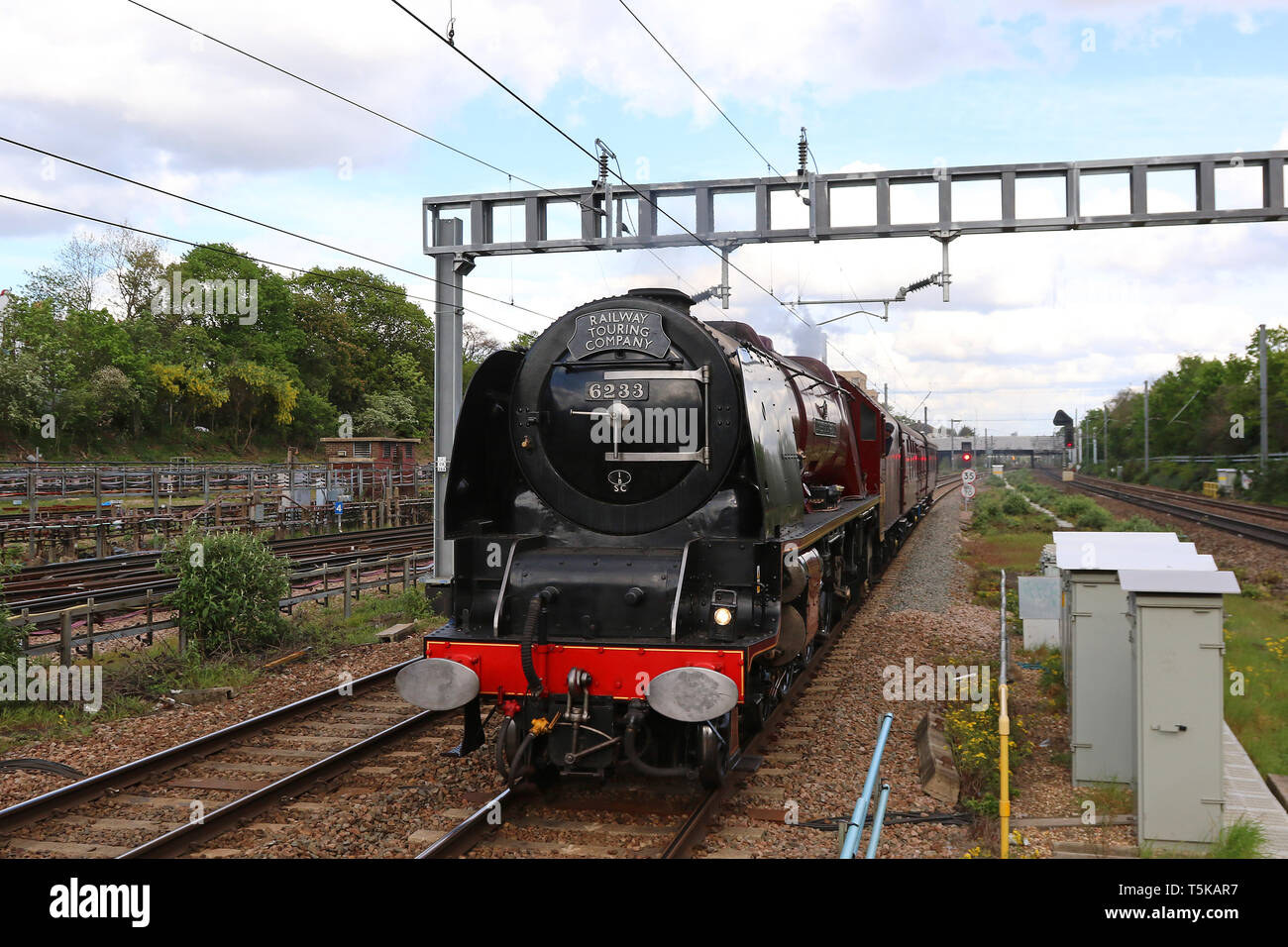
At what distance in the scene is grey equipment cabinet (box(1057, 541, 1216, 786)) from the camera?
6.51m

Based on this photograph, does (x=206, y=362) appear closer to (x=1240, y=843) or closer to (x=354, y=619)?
(x=354, y=619)

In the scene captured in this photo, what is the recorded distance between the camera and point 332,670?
10.4 metres

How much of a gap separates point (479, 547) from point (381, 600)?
847cm

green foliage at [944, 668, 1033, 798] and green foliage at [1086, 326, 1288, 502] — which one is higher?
green foliage at [1086, 326, 1288, 502]

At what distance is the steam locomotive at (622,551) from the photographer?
591 cm

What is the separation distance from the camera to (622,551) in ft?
21.7

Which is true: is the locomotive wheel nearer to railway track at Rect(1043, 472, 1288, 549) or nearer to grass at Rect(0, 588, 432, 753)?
grass at Rect(0, 588, 432, 753)

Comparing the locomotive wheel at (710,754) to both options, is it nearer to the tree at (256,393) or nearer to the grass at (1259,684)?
the grass at (1259,684)

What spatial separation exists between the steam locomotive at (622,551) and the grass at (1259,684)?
3.49 meters

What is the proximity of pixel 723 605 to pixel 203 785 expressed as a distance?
3.92 meters

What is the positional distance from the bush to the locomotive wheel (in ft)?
22.3

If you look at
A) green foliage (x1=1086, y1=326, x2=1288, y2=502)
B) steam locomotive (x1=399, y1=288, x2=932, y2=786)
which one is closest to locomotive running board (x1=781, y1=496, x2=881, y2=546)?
steam locomotive (x1=399, y1=288, x2=932, y2=786)

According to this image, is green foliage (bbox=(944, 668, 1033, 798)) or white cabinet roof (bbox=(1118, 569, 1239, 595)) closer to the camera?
white cabinet roof (bbox=(1118, 569, 1239, 595))
